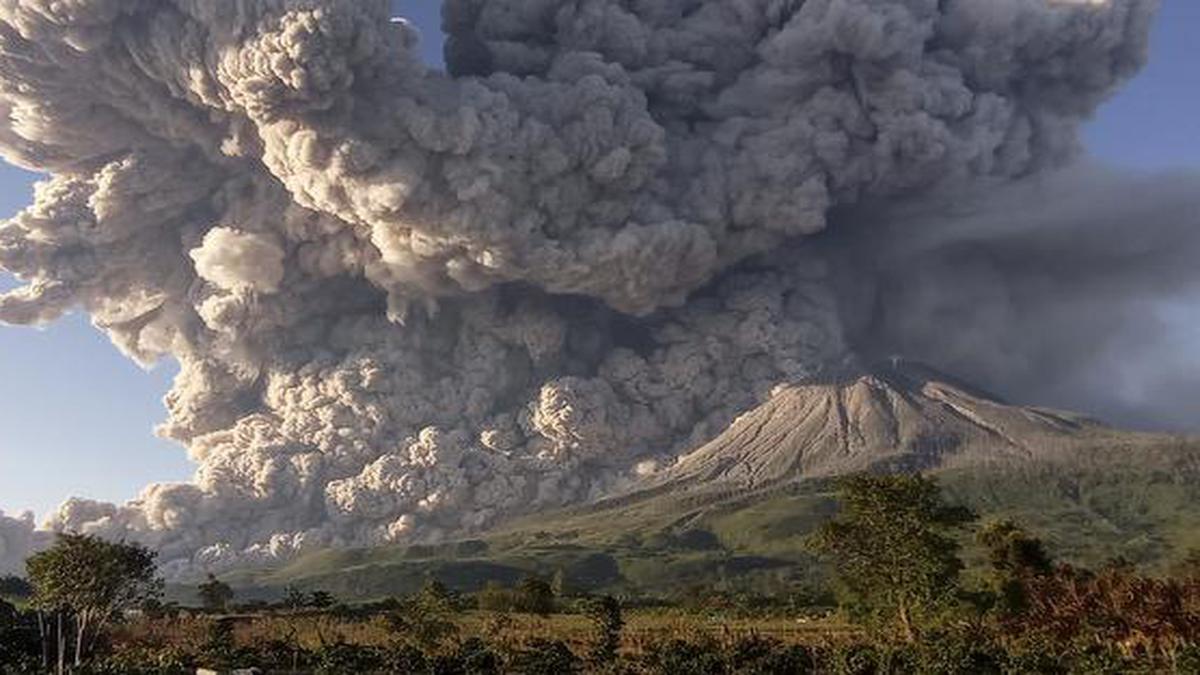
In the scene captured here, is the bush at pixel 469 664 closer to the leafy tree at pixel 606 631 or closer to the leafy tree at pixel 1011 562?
the leafy tree at pixel 606 631

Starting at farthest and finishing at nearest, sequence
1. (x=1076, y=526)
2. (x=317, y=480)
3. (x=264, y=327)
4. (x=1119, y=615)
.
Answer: (x=317, y=480) → (x=264, y=327) → (x=1076, y=526) → (x=1119, y=615)

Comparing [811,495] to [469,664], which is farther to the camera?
[811,495]

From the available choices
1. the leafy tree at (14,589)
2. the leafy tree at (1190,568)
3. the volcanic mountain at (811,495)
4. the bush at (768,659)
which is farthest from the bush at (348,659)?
the volcanic mountain at (811,495)

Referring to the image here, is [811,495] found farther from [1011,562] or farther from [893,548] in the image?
[893,548]

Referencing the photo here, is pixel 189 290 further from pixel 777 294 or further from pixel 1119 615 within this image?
pixel 1119 615

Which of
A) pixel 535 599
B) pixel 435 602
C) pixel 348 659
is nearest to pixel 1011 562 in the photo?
pixel 535 599

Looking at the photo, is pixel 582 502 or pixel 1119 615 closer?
pixel 1119 615

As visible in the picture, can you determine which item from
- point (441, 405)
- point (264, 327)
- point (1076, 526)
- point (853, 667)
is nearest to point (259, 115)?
point (264, 327)
